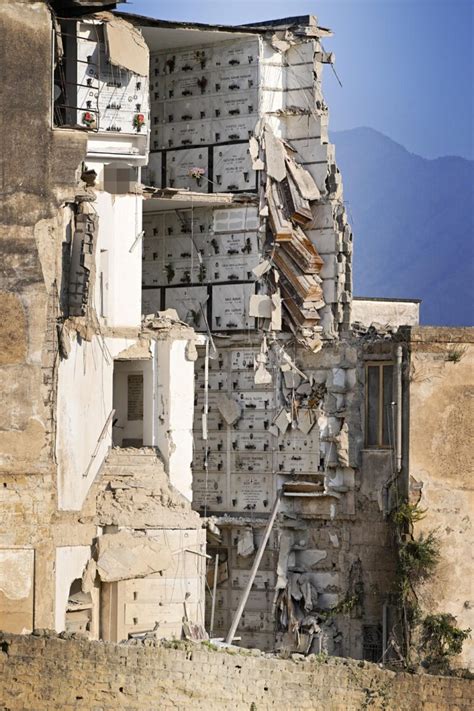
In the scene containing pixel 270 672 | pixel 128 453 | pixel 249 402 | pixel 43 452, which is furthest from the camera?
pixel 249 402

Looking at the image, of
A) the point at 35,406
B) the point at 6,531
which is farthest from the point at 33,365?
the point at 6,531

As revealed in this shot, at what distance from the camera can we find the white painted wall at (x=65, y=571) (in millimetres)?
35844

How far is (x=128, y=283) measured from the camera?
40.2 meters

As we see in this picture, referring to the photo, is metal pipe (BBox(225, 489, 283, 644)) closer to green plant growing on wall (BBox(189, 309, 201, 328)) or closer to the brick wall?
green plant growing on wall (BBox(189, 309, 201, 328))

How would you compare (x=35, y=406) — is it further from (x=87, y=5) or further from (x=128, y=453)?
(x=87, y=5)

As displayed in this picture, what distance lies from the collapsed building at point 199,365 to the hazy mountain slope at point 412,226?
20966 millimetres

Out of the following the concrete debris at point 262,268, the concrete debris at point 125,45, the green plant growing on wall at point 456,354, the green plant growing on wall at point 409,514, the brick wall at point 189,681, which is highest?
the concrete debris at point 125,45

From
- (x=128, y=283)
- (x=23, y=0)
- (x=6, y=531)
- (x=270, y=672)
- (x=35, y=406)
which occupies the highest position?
(x=23, y=0)

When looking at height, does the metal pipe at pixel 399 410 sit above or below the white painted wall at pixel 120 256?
below

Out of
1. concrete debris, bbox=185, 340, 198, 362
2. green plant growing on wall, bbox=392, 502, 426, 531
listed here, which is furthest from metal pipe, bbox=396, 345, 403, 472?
concrete debris, bbox=185, 340, 198, 362

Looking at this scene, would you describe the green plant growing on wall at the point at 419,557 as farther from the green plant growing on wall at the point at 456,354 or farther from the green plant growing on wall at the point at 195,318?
the green plant growing on wall at the point at 195,318

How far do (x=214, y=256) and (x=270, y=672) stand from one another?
12.7 m

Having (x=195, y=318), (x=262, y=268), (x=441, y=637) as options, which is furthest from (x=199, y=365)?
(x=441, y=637)

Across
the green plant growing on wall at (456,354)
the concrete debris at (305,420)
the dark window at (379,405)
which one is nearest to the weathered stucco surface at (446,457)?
the green plant growing on wall at (456,354)
